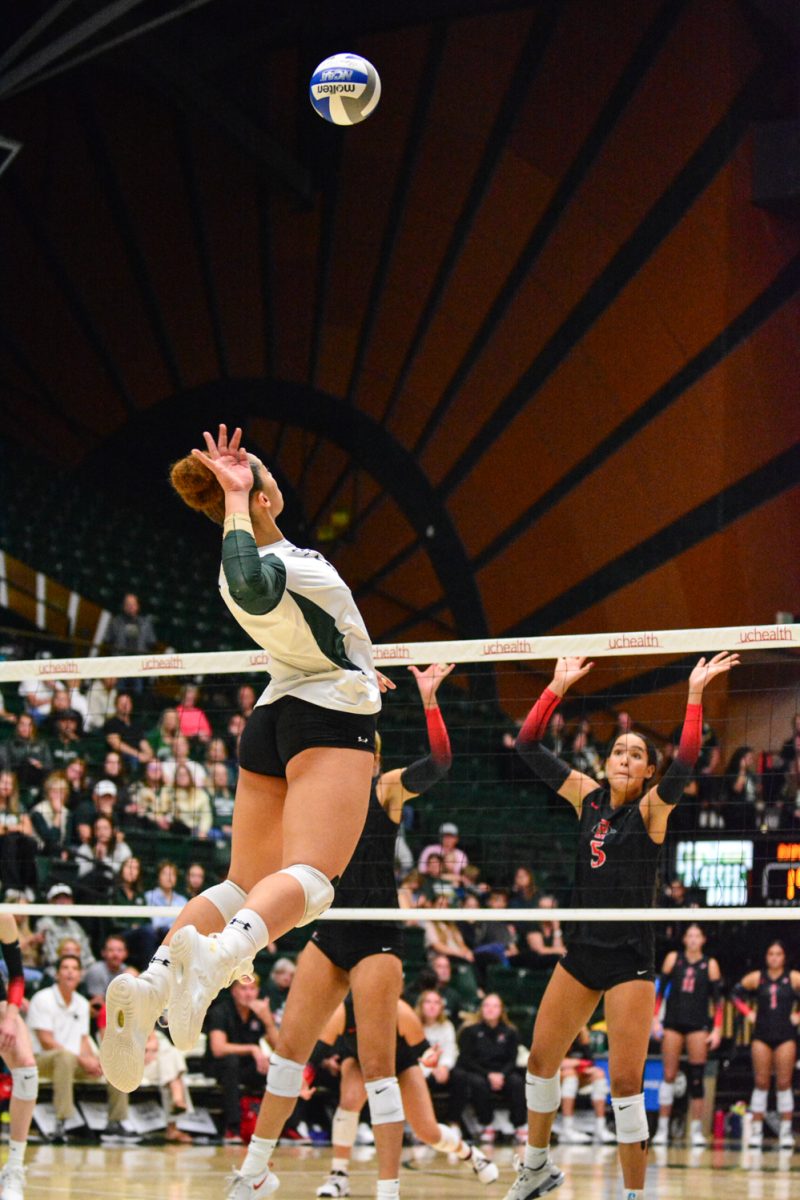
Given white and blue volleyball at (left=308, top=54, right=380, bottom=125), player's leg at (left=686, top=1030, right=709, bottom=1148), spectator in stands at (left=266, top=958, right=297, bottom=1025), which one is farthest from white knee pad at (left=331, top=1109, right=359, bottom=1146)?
white and blue volleyball at (left=308, top=54, right=380, bottom=125)

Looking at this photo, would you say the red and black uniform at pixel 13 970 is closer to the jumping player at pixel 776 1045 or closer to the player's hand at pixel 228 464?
the player's hand at pixel 228 464

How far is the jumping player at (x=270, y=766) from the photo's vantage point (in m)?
5.09

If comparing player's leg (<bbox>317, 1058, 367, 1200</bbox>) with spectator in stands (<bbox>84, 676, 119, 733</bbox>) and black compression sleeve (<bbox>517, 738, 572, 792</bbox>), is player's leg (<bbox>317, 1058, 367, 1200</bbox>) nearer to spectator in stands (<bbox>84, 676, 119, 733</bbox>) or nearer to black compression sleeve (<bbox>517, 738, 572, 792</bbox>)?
black compression sleeve (<bbox>517, 738, 572, 792</bbox>)

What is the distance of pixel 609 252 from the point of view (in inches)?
846

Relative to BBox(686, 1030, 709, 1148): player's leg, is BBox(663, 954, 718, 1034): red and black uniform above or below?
above

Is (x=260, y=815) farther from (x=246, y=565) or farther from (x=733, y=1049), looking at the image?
(x=733, y=1049)

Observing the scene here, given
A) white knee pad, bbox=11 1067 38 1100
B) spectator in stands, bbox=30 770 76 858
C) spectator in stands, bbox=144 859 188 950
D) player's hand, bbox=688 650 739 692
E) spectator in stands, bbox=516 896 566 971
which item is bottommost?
white knee pad, bbox=11 1067 38 1100

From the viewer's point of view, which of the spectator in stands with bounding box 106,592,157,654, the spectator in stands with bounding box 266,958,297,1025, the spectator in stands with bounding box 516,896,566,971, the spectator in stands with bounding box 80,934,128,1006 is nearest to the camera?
the spectator in stands with bounding box 80,934,128,1006

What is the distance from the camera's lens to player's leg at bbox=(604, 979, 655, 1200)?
23.6 feet

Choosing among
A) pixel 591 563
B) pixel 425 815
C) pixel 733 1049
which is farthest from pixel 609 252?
pixel 733 1049

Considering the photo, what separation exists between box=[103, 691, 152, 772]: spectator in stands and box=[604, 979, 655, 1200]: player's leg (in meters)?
7.28

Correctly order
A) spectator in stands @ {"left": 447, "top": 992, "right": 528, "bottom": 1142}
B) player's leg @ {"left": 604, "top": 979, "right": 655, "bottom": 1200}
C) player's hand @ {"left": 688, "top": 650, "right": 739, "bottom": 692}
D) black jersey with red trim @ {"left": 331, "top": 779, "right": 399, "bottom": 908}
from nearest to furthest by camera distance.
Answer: player's hand @ {"left": 688, "top": 650, "right": 739, "bottom": 692}
player's leg @ {"left": 604, "top": 979, "right": 655, "bottom": 1200}
black jersey with red trim @ {"left": 331, "top": 779, "right": 399, "bottom": 908}
spectator in stands @ {"left": 447, "top": 992, "right": 528, "bottom": 1142}

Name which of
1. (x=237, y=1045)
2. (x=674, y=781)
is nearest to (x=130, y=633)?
(x=237, y=1045)

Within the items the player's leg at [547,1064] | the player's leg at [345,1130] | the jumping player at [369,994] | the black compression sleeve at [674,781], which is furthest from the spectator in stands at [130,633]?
the black compression sleeve at [674,781]
